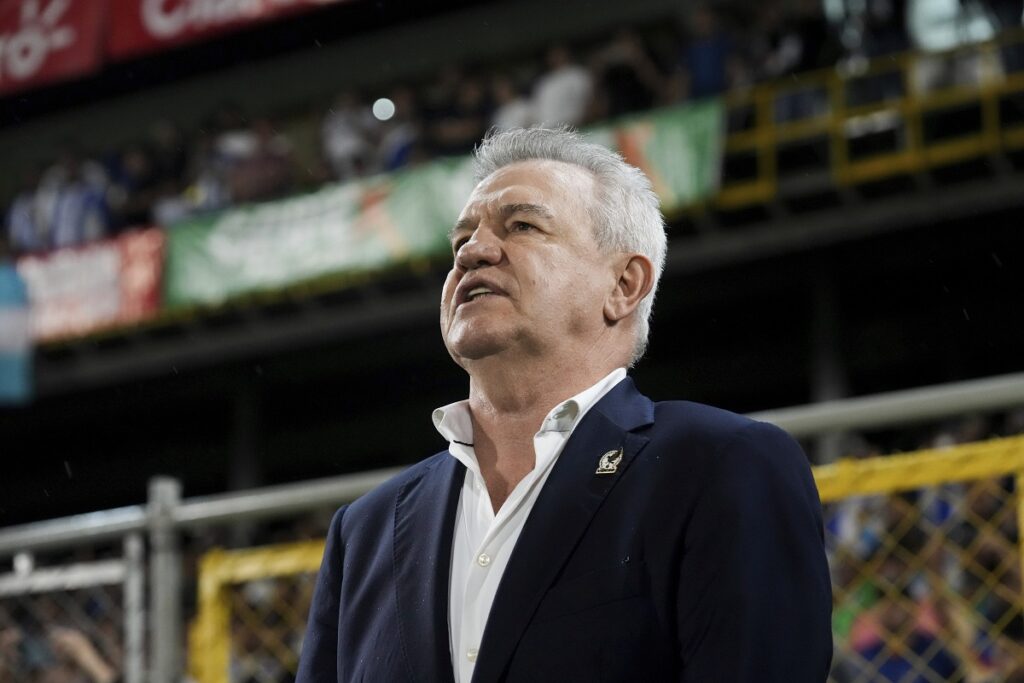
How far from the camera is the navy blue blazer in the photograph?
2.02 m

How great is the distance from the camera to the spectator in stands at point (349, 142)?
15539 mm

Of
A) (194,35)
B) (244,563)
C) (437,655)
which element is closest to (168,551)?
(244,563)

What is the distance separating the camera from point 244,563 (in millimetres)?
3488

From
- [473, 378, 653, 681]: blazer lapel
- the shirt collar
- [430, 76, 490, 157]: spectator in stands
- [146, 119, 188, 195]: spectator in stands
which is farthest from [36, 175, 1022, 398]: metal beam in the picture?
[473, 378, 653, 681]: blazer lapel

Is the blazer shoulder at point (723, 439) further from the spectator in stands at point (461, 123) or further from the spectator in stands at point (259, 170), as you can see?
the spectator in stands at point (259, 170)

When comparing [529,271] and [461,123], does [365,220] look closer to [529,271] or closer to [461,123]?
[461,123]

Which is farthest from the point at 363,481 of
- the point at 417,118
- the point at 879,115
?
the point at 417,118

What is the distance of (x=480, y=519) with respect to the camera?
2.41 metres

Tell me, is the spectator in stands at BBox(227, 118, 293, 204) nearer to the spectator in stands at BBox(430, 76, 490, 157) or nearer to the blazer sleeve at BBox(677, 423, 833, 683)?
the spectator in stands at BBox(430, 76, 490, 157)

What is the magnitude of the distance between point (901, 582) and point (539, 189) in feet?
3.77

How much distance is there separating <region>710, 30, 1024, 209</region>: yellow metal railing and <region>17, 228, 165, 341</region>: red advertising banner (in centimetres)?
637

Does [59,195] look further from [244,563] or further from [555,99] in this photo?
[244,563]

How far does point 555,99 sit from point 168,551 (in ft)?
35.3

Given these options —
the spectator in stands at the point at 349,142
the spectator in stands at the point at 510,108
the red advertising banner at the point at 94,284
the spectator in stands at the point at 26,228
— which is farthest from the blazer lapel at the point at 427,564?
the spectator in stands at the point at 26,228
